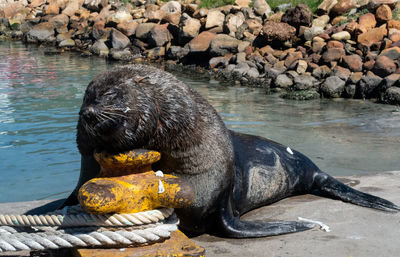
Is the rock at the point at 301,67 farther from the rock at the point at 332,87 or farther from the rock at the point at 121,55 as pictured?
the rock at the point at 121,55

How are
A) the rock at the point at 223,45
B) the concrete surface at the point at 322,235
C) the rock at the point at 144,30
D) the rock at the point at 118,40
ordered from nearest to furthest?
the concrete surface at the point at 322,235 < the rock at the point at 223,45 < the rock at the point at 118,40 < the rock at the point at 144,30

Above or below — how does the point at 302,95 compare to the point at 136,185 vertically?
below

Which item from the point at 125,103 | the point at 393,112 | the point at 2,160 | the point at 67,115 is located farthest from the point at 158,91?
the point at 393,112

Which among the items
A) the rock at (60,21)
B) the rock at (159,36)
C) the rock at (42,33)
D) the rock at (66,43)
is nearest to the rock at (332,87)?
the rock at (159,36)

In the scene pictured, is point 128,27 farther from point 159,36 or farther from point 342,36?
point 342,36

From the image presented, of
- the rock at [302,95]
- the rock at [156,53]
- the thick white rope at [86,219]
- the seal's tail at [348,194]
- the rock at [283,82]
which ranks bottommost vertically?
the rock at [302,95]

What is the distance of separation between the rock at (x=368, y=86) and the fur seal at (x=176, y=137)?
1044cm

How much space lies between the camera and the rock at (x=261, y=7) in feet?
73.4

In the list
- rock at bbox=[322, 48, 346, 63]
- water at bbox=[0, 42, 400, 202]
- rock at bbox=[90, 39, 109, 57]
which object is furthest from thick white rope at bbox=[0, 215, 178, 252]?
rock at bbox=[90, 39, 109, 57]

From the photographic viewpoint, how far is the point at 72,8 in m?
29.8

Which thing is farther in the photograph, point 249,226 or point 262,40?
point 262,40

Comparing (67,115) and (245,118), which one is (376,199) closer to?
(245,118)

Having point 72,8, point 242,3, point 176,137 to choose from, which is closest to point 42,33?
point 72,8

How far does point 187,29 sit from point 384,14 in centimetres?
743
